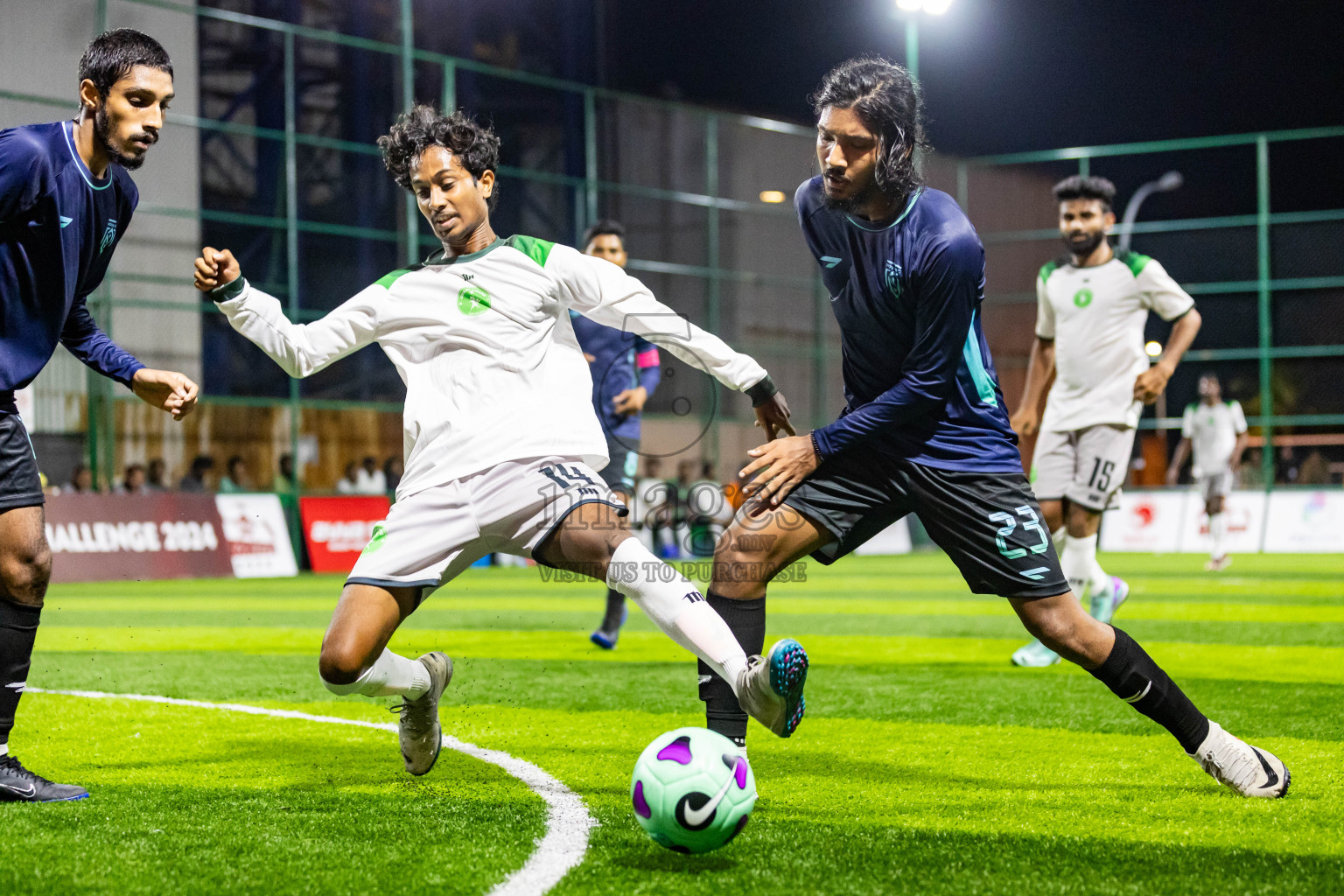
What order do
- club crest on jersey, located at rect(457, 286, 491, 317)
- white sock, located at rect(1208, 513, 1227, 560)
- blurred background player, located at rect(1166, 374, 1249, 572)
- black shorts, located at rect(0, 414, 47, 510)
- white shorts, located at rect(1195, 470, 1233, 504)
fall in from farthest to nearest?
white shorts, located at rect(1195, 470, 1233, 504) → blurred background player, located at rect(1166, 374, 1249, 572) → white sock, located at rect(1208, 513, 1227, 560) → club crest on jersey, located at rect(457, 286, 491, 317) → black shorts, located at rect(0, 414, 47, 510)

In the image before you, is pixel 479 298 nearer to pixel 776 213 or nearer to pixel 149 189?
pixel 149 189

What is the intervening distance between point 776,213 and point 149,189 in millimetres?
12268

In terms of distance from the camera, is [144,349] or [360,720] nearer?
[360,720]

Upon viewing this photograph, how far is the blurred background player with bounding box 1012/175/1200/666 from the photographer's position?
7223 mm

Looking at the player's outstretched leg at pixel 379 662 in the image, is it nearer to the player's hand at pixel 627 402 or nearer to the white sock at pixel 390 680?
the white sock at pixel 390 680

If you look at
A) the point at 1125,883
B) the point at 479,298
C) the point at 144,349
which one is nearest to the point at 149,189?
the point at 144,349

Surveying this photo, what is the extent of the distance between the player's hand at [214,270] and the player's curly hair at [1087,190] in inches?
186

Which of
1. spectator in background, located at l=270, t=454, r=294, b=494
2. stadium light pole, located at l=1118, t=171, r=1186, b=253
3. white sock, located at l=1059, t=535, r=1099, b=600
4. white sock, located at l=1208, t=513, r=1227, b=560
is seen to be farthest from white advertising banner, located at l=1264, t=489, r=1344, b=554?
white sock, located at l=1059, t=535, r=1099, b=600

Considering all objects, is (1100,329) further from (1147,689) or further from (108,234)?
(108,234)

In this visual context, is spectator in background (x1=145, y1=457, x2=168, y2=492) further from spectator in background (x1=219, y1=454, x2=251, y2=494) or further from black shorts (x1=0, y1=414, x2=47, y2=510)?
black shorts (x1=0, y1=414, x2=47, y2=510)

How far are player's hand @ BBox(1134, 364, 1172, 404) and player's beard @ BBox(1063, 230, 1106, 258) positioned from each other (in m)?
0.79

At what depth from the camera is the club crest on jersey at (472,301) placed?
13.3ft

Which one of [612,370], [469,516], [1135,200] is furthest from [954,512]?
[1135,200]

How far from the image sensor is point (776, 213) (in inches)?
1062
